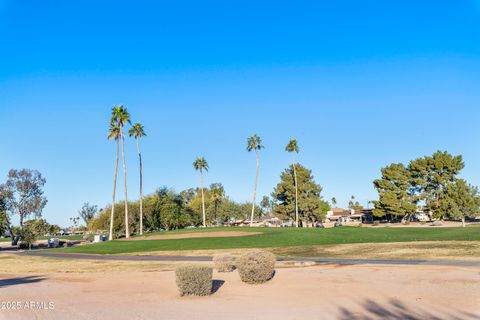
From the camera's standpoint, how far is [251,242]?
163 ft

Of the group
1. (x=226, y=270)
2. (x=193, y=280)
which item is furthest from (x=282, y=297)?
(x=226, y=270)

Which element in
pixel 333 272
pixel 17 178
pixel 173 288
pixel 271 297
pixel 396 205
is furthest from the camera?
pixel 396 205

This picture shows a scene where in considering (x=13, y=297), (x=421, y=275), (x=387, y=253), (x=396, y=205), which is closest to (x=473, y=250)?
(x=387, y=253)

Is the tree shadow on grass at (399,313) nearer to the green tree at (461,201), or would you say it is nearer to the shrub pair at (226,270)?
the shrub pair at (226,270)

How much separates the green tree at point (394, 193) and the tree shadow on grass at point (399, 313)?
93233 mm

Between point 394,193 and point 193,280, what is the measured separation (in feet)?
313

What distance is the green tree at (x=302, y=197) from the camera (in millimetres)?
110938

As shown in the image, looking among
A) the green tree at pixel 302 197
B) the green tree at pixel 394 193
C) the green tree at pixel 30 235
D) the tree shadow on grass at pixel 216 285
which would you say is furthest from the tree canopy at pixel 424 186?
the tree shadow on grass at pixel 216 285

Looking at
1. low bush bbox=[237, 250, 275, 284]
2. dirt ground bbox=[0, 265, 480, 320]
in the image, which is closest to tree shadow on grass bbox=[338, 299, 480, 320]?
dirt ground bbox=[0, 265, 480, 320]

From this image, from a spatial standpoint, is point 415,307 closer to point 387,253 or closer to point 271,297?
point 271,297

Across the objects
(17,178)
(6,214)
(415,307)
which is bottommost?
(415,307)

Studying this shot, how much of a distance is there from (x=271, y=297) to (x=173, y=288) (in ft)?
15.2

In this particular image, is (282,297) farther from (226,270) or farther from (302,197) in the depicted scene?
(302,197)

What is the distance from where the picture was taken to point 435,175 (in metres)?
104
